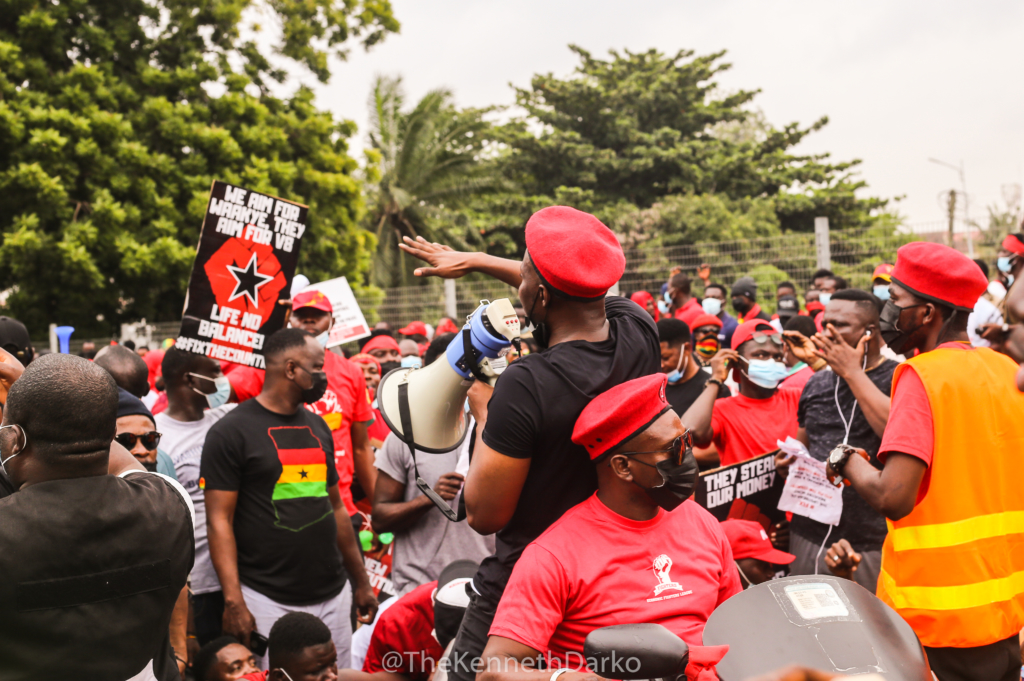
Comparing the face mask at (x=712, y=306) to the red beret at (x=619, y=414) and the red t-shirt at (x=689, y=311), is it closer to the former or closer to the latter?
the red t-shirt at (x=689, y=311)

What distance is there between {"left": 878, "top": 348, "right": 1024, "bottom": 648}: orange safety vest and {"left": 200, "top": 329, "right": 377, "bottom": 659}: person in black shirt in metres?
2.75

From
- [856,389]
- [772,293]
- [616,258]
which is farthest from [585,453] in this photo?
[772,293]

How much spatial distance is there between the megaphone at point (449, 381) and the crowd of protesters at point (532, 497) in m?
0.08

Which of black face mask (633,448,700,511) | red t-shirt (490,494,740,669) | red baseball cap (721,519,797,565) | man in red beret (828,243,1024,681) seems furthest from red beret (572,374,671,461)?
red baseball cap (721,519,797,565)

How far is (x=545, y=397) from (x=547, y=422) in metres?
0.07

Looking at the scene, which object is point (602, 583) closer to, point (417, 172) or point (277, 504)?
point (277, 504)

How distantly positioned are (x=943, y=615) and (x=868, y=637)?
5.65 ft

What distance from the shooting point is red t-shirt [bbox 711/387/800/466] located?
4812 mm

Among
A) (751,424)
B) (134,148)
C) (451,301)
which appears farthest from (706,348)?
(134,148)

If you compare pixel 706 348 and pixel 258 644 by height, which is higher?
pixel 706 348

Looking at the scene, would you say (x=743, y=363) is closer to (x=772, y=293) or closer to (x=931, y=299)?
(x=931, y=299)

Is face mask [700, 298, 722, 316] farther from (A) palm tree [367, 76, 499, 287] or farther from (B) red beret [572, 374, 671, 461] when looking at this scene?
(A) palm tree [367, 76, 499, 287]

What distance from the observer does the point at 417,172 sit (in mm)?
28344

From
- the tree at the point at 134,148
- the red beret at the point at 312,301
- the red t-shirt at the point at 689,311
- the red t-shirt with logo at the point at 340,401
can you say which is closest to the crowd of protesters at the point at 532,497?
the red t-shirt with logo at the point at 340,401
